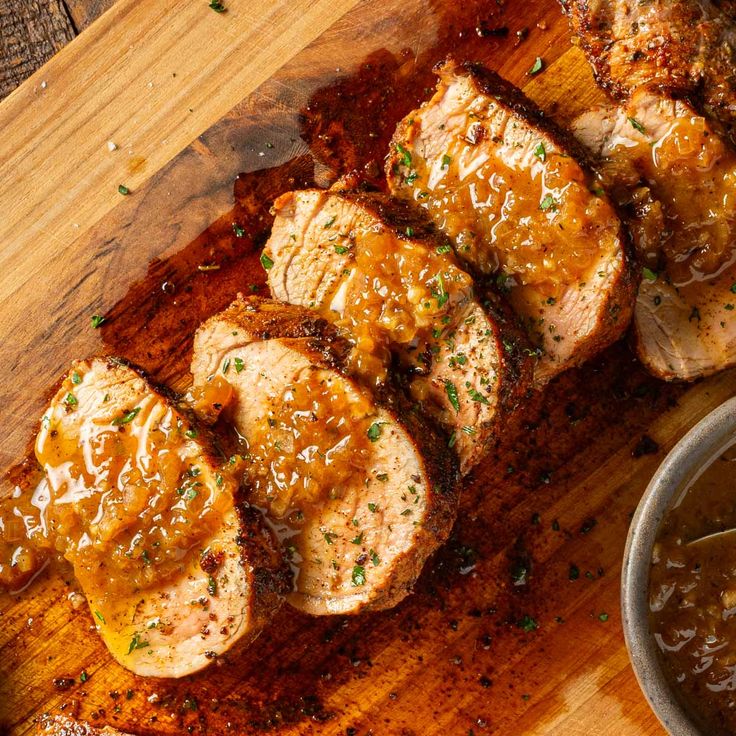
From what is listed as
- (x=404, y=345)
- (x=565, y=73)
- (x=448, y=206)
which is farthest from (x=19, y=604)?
(x=565, y=73)

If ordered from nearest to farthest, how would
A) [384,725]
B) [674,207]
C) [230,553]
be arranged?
[230,553] < [674,207] < [384,725]

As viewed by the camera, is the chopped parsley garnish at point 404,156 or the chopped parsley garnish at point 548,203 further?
the chopped parsley garnish at point 404,156

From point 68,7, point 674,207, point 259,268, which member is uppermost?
point 68,7

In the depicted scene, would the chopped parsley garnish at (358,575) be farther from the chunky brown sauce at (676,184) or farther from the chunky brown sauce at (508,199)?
the chunky brown sauce at (676,184)

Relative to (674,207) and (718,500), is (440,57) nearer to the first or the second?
(674,207)

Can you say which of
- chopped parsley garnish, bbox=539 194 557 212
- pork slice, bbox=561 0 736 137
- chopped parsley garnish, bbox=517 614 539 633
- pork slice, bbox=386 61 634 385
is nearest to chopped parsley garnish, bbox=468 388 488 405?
pork slice, bbox=386 61 634 385

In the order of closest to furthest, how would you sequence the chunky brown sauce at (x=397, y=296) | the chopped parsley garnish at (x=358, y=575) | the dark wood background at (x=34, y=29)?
1. the chunky brown sauce at (x=397, y=296)
2. the chopped parsley garnish at (x=358, y=575)
3. the dark wood background at (x=34, y=29)

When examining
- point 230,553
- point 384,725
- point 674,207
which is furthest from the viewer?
point 384,725

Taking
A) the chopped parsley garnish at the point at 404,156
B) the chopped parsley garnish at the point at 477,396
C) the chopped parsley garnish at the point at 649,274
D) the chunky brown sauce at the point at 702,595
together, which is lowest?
the chunky brown sauce at the point at 702,595

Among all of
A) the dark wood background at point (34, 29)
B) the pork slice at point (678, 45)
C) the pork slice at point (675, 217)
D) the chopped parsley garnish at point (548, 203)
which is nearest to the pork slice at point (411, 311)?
the chopped parsley garnish at point (548, 203)
